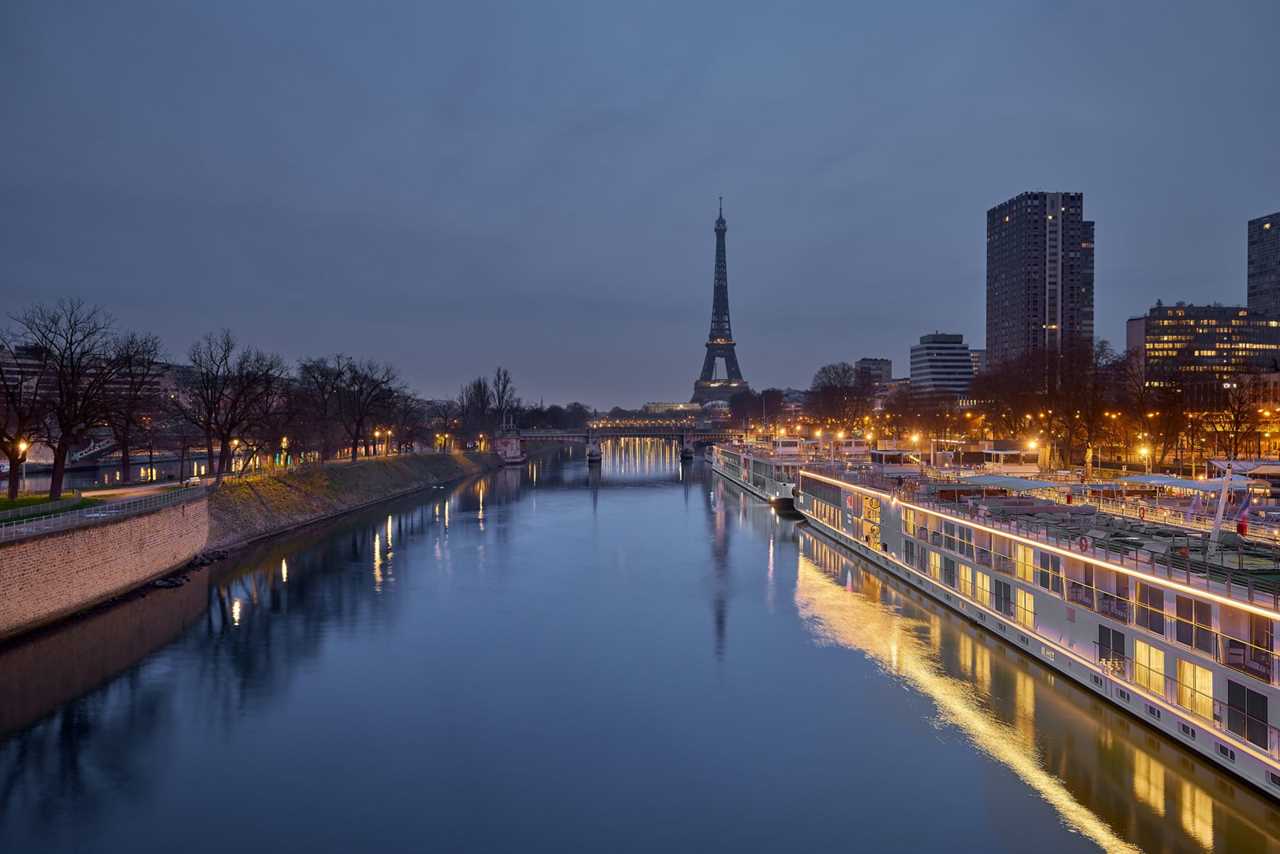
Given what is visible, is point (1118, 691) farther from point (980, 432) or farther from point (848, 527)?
point (980, 432)

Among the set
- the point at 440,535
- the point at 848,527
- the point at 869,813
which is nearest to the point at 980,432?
the point at 848,527

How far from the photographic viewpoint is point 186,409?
8881cm

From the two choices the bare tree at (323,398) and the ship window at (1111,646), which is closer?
the ship window at (1111,646)

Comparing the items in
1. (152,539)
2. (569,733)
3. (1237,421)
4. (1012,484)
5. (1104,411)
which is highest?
(1104,411)

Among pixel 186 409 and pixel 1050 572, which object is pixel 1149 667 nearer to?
pixel 1050 572

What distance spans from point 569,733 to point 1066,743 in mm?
13335

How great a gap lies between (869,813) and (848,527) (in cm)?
3711

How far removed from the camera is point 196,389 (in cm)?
6969

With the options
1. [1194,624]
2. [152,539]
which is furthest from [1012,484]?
[152,539]

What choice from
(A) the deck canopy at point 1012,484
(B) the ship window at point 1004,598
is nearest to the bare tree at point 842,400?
(A) the deck canopy at point 1012,484

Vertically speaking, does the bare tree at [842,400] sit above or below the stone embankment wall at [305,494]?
above

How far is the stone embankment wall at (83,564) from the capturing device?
101ft

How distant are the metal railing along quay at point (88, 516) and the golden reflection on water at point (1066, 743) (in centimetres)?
3001

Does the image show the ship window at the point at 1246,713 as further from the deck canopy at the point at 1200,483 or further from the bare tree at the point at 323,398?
the bare tree at the point at 323,398
